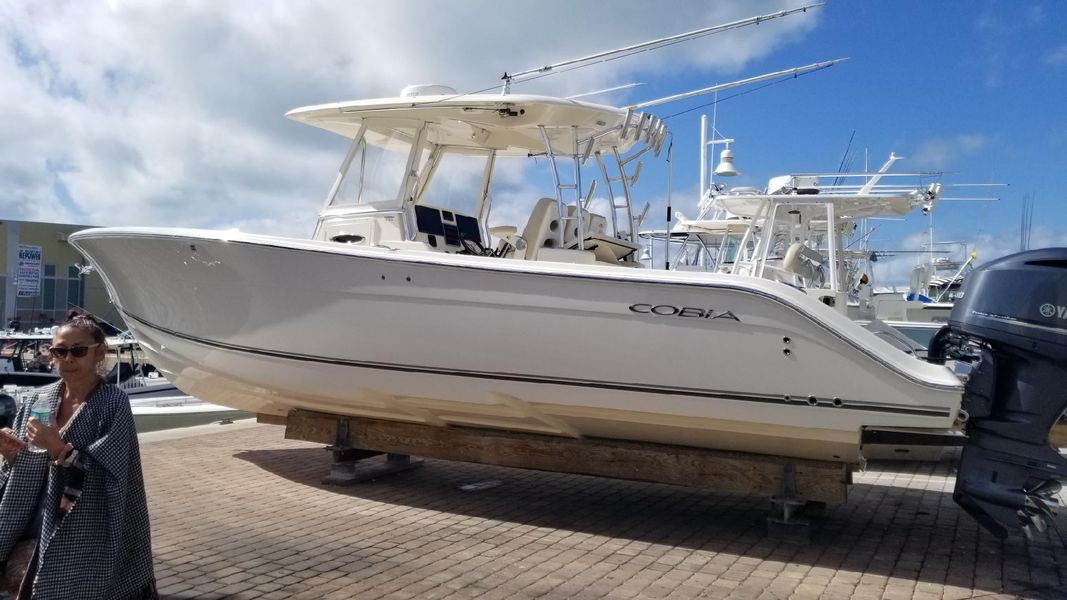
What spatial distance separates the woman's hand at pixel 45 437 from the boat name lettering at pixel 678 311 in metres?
2.94

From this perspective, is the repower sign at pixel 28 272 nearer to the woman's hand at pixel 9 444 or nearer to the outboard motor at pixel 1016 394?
the woman's hand at pixel 9 444

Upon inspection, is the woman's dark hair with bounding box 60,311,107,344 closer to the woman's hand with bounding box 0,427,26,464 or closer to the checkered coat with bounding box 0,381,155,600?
the checkered coat with bounding box 0,381,155,600

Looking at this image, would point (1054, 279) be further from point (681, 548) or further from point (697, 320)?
point (681, 548)

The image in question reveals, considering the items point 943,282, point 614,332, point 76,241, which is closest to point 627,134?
point 614,332

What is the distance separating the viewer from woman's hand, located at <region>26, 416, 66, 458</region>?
2.44 m

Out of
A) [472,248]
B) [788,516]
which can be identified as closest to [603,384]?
[788,516]

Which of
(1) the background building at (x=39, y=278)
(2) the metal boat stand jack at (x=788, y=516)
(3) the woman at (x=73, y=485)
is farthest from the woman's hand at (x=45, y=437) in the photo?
(1) the background building at (x=39, y=278)

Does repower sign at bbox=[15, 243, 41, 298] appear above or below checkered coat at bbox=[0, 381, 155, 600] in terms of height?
above

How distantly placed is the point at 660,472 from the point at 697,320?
1.16 metres

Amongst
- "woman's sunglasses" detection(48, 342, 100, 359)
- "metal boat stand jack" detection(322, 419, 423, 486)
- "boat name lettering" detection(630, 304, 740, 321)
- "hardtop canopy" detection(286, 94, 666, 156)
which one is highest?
"hardtop canopy" detection(286, 94, 666, 156)

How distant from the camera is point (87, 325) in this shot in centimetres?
273

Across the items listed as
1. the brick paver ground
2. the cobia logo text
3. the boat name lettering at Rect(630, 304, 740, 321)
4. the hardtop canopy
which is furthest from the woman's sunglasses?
the cobia logo text

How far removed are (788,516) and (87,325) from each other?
3.94m

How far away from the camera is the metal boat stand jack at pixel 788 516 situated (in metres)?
4.82
